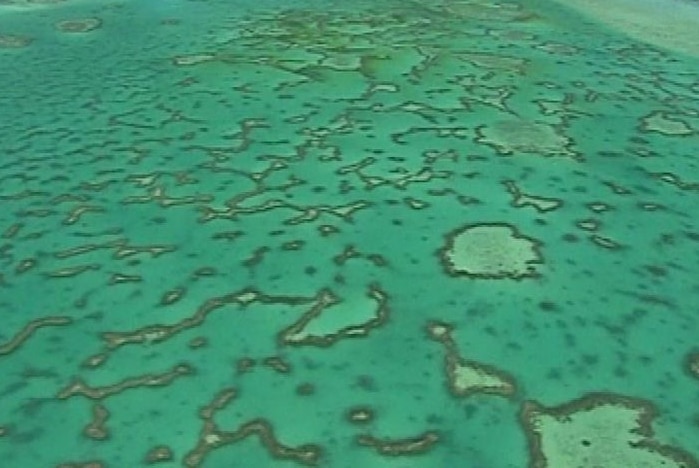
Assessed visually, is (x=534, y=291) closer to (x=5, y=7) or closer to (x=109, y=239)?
(x=109, y=239)

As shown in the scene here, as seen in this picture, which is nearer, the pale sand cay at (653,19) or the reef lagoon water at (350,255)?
the reef lagoon water at (350,255)

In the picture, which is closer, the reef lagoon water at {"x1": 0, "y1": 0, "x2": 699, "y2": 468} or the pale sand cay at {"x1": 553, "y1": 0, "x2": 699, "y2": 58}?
the reef lagoon water at {"x1": 0, "y1": 0, "x2": 699, "y2": 468}

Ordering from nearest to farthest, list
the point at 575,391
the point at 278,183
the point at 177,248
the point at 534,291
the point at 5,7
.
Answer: the point at 575,391 → the point at 534,291 → the point at 177,248 → the point at 278,183 → the point at 5,7

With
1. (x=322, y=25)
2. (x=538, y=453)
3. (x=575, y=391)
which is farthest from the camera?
(x=322, y=25)

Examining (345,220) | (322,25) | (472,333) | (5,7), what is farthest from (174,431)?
(5,7)

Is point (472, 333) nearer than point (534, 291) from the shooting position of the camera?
Yes
